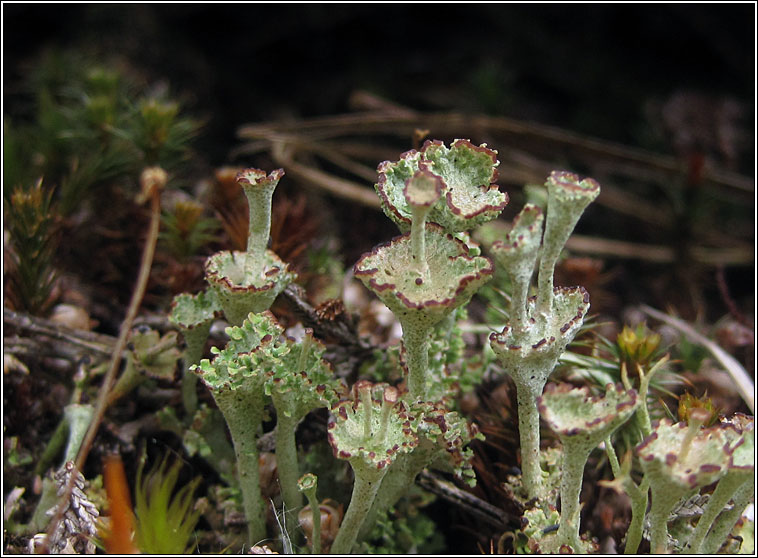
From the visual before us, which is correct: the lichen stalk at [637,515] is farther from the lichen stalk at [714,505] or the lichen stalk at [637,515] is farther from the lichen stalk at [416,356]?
the lichen stalk at [416,356]

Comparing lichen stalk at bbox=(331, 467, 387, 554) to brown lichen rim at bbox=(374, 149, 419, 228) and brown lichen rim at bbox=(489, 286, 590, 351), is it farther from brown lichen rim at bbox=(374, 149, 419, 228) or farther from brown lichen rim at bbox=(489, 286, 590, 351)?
brown lichen rim at bbox=(374, 149, 419, 228)

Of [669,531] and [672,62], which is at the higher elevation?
[672,62]

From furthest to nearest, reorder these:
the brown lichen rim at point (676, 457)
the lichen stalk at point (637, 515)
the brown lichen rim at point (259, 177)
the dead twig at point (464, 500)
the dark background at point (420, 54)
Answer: the dark background at point (420, 54)
the dead twig at point (464, 500)
the brown lichen rim at point (259, 177)
the lichen stalk at point (637, 515)
the brown lichen rim at point (676, 457)

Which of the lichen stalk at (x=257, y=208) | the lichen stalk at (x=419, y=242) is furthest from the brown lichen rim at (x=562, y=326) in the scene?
the lichen stalk at (x=257, y=208)

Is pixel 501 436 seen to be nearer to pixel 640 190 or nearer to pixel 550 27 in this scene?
pixel 640 190

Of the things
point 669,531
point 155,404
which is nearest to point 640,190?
point 669,531

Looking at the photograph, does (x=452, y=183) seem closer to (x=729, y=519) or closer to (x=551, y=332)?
(x=551, y=332)

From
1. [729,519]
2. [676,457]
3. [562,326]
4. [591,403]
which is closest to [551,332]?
[562,326]

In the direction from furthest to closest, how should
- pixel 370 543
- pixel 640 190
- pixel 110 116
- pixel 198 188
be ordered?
pixel 640 190, pixel 198 188, pixel 110 116, pixel 370 543

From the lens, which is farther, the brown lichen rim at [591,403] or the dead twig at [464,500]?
the dead twig at [464,500]
